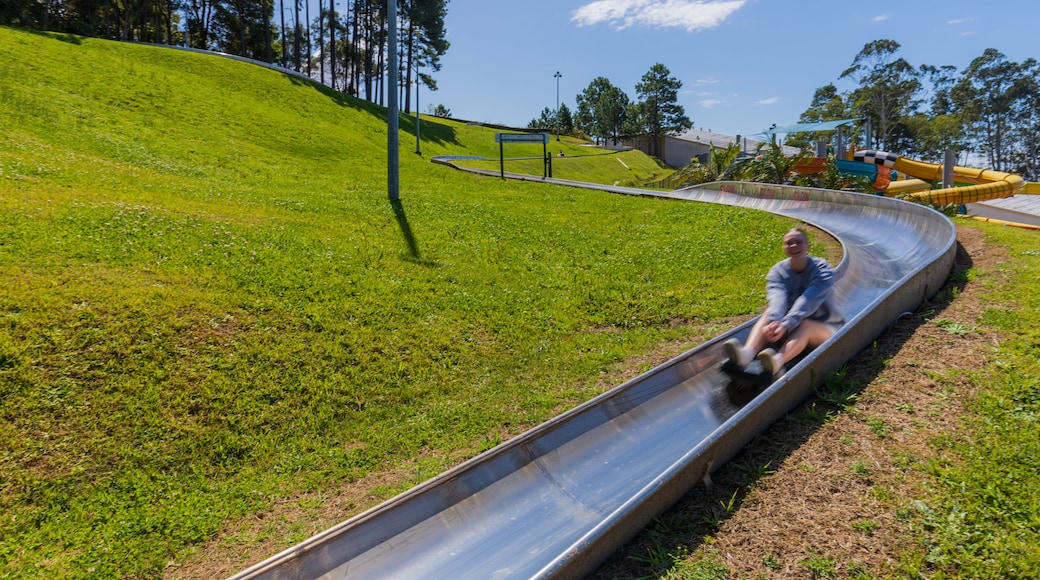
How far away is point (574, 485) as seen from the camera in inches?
156

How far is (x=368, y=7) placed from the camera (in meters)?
47.8

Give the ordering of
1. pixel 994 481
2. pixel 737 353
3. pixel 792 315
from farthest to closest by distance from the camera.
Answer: pixel 792 315
pixel 737 353
pixel 994 481

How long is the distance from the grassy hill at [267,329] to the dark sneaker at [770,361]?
1.82 metres

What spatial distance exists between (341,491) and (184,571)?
1.18m

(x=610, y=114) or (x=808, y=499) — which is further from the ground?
(x=610, y=114)

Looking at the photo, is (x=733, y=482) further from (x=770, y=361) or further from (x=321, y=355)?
(x=321, y=355)

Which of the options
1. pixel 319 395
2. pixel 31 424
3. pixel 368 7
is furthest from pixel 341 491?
pixel 368 7

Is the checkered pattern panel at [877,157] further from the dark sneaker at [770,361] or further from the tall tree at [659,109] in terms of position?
the tall tree at [659,109]

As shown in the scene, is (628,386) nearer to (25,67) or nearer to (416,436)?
(416,436)

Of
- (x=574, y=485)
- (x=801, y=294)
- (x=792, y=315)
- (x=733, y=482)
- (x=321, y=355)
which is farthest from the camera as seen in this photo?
(x=321, y=355)

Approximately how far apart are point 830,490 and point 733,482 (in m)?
0.61

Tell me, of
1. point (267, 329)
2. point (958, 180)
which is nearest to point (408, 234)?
point (267, 329)

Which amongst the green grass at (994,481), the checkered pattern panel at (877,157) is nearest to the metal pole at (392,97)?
the green grass at (994,481)

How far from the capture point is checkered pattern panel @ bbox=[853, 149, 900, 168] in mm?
24328
